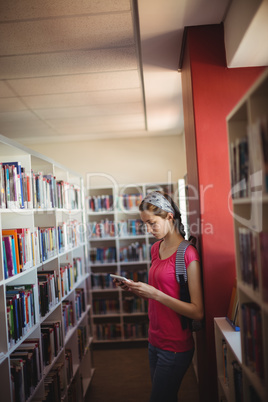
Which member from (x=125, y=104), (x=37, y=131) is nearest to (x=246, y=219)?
(x=125, y=104)

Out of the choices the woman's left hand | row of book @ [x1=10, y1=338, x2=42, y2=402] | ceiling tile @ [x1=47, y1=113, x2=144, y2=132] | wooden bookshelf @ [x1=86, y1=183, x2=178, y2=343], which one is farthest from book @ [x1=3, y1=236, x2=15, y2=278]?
wooden bookshelf @ [x1=86, y1=183, x2=178, y2=343]

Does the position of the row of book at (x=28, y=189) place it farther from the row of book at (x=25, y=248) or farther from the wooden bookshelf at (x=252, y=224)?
the wooden bookshelf at (x=252, y=224)

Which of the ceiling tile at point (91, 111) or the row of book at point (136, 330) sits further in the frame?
the row of book at point (136, 330)

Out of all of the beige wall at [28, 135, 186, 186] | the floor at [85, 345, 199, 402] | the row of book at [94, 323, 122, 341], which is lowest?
the floor at [85, 345, 199, 402]

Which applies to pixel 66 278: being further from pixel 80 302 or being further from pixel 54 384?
pixel 54 384

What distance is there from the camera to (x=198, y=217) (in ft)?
6.66

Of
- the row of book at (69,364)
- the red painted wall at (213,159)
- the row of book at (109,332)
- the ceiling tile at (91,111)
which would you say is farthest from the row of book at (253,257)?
the row of book at (109,332)

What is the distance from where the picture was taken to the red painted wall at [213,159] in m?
1.91

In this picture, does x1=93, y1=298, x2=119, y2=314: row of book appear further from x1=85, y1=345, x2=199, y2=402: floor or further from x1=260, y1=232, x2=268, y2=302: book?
x1=260, y1=232, x2=268, y2=302: book

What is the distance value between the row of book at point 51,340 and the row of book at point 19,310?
0.29 m

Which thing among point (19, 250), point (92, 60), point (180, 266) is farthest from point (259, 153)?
point (92, 60)

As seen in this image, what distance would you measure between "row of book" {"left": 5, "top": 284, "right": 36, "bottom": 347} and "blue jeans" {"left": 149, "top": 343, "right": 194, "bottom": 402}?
814mm

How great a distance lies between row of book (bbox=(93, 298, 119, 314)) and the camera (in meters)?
4.61

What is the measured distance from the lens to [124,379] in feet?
11.7
